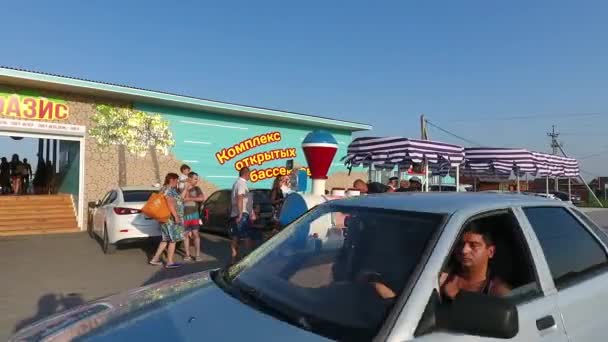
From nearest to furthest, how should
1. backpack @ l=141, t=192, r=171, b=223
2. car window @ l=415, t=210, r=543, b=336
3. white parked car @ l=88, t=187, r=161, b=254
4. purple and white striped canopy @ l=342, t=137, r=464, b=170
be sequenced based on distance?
car window @ l=415, t=210, r=543, b=336 → backpack @ l=141, t=192, r=171, b=223 → white parked car @ l=88, t=187, r=161, b=254 → purple and white striped canopy @ l=342, t=137, r=464, b=170

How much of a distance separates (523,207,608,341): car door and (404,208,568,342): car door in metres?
0.09

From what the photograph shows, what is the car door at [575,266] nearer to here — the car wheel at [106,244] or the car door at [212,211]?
the car wheel at [106,244]

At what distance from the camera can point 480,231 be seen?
8.43 feet

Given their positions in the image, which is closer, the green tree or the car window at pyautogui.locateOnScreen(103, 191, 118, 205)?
the car window at pyautogui.locateOnScreen(103, 191, 118, 205)

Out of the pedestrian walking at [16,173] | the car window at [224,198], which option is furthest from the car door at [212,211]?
the pedestrian walking at [16,173]

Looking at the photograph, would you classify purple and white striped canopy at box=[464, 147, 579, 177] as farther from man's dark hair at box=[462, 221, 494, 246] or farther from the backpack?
man's dark hair at box=[462, 221, 494, 246]

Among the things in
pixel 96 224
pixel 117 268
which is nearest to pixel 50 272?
pixel 117 268

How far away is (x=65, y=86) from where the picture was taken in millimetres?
13078

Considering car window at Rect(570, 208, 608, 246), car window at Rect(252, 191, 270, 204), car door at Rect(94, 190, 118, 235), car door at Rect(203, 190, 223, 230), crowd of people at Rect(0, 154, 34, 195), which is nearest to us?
car window at Rect(570, 208, 608, 246)

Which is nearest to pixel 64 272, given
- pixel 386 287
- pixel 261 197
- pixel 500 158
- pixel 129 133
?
pixel 261 197

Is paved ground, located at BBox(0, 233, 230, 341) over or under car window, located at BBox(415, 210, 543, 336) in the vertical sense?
under

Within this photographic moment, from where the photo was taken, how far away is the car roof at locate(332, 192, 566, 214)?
2.49m

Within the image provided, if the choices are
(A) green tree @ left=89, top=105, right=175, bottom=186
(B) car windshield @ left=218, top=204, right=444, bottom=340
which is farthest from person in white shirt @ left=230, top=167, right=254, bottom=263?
(A) green tree @ left=89, top=105, right=175, bottom=186

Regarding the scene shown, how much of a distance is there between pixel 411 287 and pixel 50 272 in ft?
25.2
